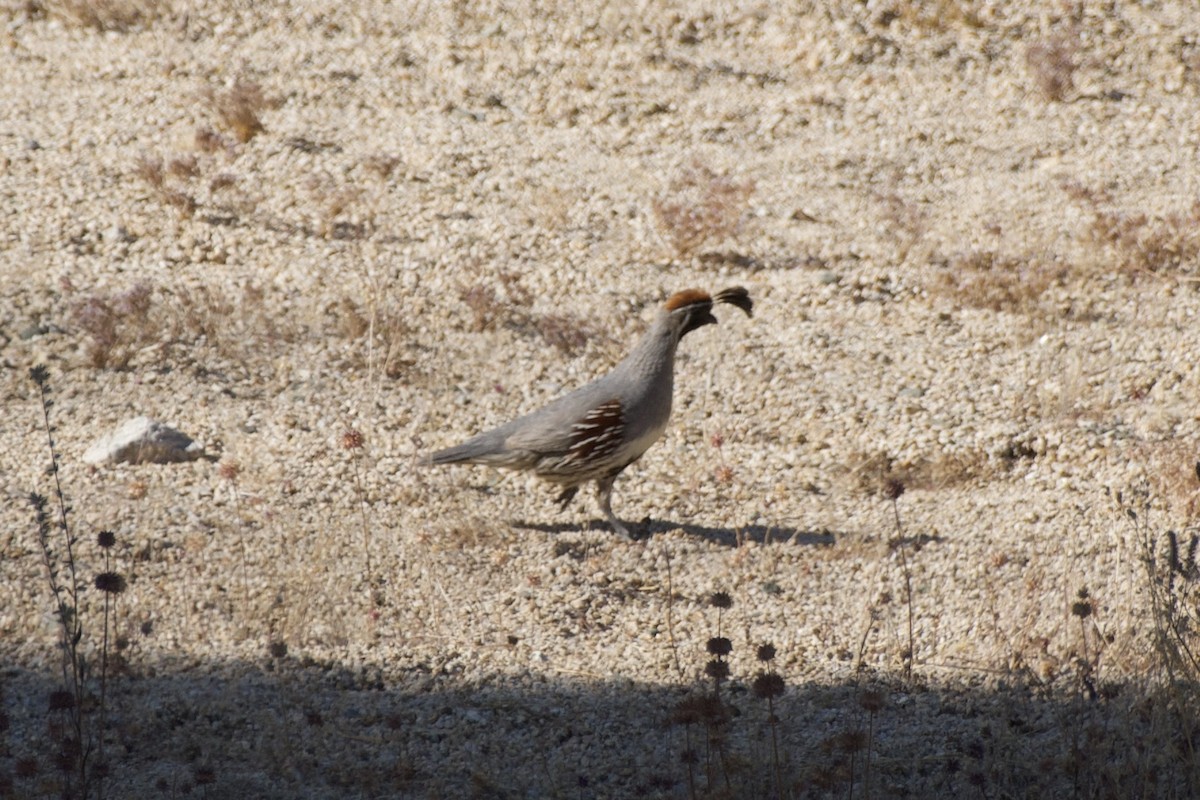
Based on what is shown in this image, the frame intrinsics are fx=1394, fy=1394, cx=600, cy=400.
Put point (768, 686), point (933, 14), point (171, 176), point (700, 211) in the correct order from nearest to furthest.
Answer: point (768, 686) < point (700, 211) < point (171, 176) < point (933, 14)

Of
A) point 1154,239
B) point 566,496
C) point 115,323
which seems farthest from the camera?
point 1154,239

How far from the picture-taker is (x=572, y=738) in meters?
5.20

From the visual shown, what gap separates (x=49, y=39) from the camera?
1280cm

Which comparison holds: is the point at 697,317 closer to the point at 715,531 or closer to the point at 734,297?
the point at 734,297

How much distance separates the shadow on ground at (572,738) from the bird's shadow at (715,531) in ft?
4.46

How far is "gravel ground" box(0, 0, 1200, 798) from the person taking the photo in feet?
17.0

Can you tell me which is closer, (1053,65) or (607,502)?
(607,502)

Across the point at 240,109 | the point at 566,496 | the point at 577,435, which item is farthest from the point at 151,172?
the point at 577,435

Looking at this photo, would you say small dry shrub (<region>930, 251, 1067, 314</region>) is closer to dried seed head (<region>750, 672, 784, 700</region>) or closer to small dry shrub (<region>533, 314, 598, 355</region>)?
small dry shrub (<region>533, 314, 598, 355</region>)

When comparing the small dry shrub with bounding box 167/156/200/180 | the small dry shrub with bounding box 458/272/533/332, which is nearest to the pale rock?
the small dry shrub with bounding box 458/272/533/332

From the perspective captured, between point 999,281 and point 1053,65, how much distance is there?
12.1 ft

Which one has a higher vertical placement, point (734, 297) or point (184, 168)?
point (184, 168)

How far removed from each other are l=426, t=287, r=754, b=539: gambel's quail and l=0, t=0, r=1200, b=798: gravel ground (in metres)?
0.34

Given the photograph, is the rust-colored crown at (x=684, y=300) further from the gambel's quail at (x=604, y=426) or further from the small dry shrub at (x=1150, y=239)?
the small dry shrub at (x=1150, y=239)
